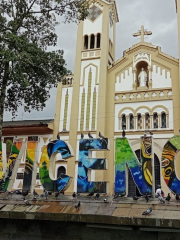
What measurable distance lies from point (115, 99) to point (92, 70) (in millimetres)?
3419

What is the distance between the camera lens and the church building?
20.0 metres

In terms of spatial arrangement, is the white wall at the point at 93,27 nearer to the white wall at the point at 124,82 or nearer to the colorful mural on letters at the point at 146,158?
the white wall at the point at 124,82

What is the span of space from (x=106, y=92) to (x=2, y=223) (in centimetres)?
1603

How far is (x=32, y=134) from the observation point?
22797 millimetres

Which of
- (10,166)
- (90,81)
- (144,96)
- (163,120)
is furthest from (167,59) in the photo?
(10,166)

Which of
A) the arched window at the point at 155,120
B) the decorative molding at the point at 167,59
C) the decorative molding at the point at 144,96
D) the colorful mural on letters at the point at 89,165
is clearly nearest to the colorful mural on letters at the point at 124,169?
the colorful mural on letters at the point at 89,165

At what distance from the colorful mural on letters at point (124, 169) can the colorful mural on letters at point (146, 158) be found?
0.14 meters

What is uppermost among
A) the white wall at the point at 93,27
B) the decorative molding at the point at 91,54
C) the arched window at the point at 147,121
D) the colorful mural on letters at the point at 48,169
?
the white wall at the point at 93,27

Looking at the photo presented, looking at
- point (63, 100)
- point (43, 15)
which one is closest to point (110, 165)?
point (63, 100)

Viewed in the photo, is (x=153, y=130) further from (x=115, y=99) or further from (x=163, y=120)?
(x=115, y=99)

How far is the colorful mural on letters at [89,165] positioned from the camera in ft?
38.2

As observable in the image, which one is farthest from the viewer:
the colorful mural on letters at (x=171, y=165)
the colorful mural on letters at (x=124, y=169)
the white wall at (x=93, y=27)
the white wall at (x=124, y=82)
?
the white wall at (x=93, y=27)

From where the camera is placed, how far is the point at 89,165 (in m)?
12.2

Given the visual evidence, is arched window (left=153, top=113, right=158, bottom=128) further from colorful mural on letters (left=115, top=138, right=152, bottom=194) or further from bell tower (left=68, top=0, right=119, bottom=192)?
colorful mural on letters (left=115, top=138, right=152, bottom=194)
